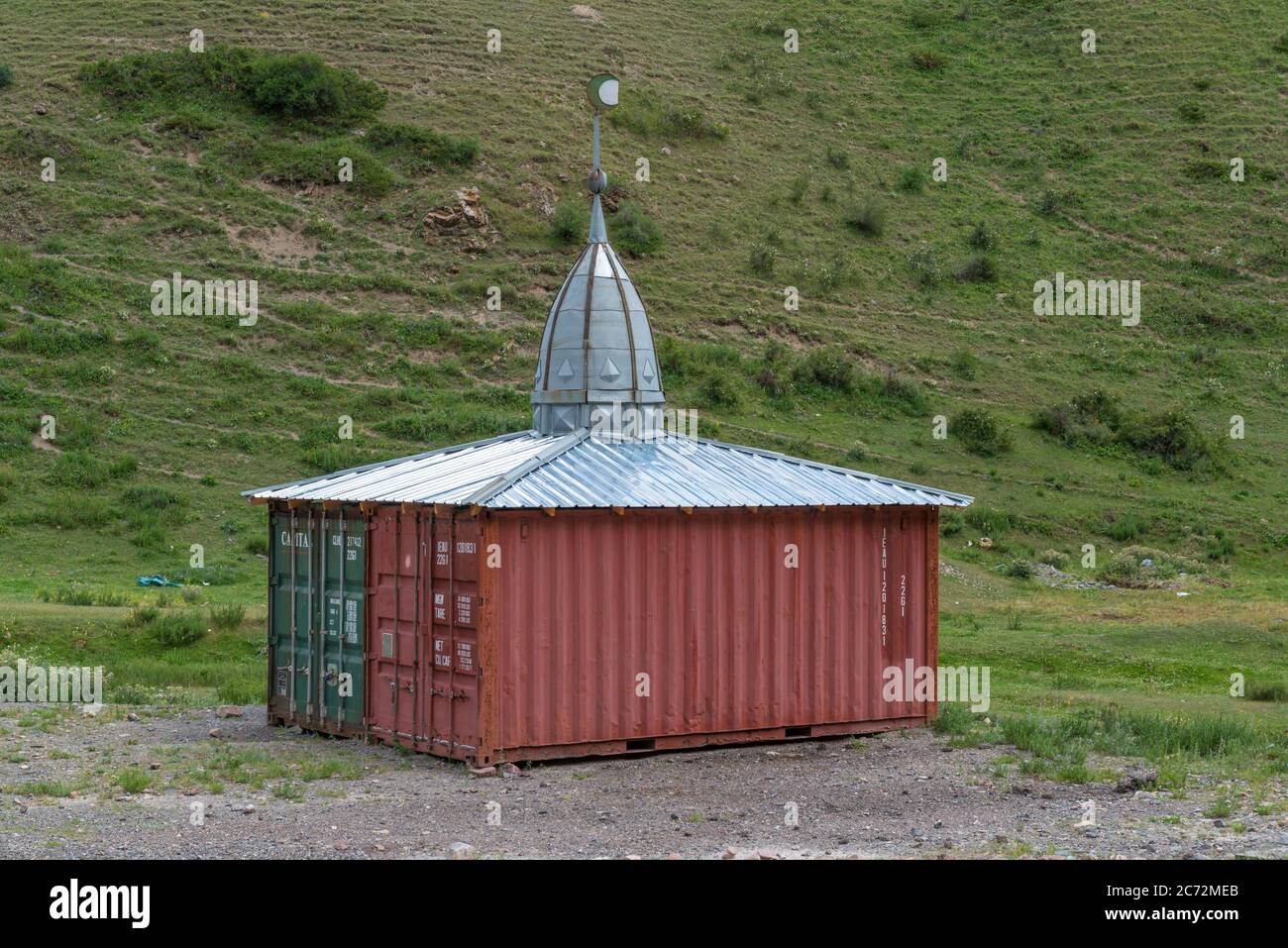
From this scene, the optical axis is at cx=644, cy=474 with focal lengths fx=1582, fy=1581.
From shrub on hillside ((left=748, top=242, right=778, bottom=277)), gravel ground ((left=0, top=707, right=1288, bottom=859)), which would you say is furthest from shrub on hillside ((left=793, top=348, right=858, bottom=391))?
gravel ground ((left=0, top=707, right=1288, bottom=859))

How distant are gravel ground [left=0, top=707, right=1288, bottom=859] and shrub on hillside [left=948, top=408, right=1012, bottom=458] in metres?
29.0

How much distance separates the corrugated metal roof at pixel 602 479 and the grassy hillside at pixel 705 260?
9146 mm

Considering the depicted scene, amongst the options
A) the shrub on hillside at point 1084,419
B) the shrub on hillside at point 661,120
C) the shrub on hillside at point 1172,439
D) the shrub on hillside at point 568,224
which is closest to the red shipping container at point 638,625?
the shrub on hillside at point 1084,419

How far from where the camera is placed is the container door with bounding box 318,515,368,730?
20.2 m

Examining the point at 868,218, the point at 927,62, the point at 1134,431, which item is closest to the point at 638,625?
the point at 1134,431

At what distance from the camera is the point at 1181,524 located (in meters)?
45.4

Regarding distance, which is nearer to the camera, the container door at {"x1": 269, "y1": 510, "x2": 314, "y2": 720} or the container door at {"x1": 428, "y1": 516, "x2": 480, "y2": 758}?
the container door at {"x1": 428, "y1": 516, "x2": 480, "y2": 758}

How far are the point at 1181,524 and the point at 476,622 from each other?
106ft

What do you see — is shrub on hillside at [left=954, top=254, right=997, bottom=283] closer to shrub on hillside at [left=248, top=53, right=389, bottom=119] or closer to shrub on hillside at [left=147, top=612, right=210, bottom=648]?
shrub on hillside at [left=248, top=53, right=389, bottom=119]

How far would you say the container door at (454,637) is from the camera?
18188 millimetres

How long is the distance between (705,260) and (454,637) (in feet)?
134

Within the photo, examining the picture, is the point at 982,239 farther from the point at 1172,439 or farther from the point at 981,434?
the point at 981,434

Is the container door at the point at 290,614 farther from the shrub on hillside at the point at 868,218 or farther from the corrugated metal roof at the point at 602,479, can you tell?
the shrub on hillside at the point at 868,218
